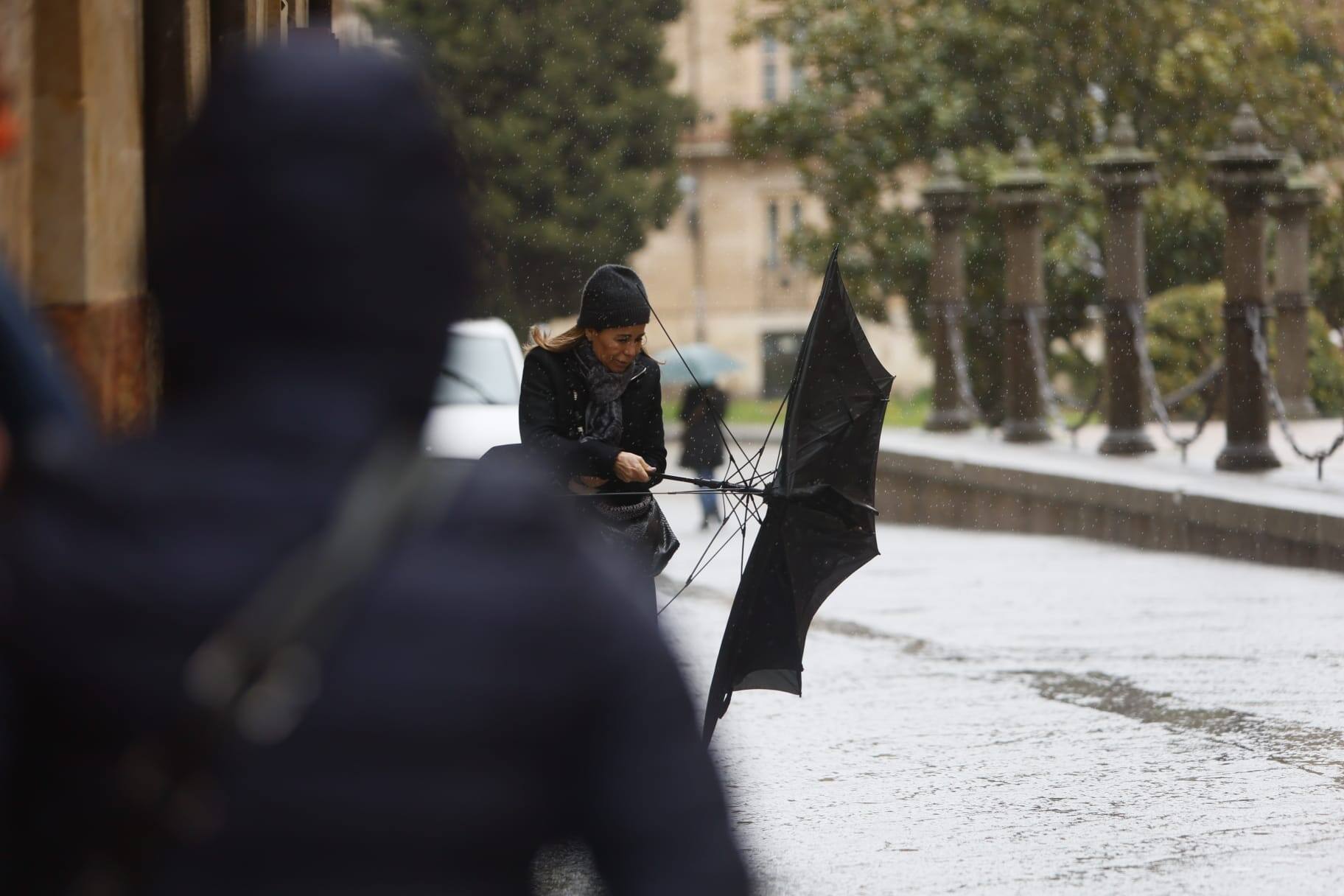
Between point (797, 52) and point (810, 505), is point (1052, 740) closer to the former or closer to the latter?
point (810, 505)

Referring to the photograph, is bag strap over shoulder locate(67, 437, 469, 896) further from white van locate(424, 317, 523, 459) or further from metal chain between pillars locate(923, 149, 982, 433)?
metal chain between pillars locate(923, 149, 982, 433)

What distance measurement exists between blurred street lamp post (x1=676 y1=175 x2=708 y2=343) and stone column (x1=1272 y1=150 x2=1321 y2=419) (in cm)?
4197

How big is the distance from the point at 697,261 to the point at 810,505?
5874 centimetres

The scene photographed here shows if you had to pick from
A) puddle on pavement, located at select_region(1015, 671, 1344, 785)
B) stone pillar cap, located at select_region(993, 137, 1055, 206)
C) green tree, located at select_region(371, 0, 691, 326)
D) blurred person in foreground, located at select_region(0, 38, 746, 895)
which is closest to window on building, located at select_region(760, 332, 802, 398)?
green tree, located at select_region(371, 0, 691, 326)

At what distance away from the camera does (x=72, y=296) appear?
6953 mm

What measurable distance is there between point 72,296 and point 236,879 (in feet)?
18.5

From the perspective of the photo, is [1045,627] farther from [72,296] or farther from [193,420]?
[193,420]

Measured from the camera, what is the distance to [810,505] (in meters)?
5.94

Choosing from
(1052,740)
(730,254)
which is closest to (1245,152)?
(1052,740)

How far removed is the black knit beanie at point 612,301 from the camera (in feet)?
20.9

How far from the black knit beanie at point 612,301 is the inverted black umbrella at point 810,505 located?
53 cm

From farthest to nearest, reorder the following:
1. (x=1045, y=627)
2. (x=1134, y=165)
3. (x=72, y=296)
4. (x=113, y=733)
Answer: (x=1134, y=165) < (x=1045, y=627) < (x=72, y=296) < (x=113, y=733)

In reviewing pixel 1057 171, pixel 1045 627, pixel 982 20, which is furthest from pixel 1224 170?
pixel 982 20

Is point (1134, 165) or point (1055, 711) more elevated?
point (1134, 165)
